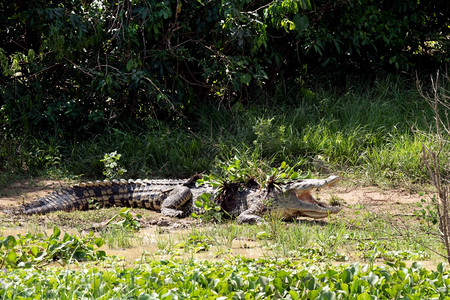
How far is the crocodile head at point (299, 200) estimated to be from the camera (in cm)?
631

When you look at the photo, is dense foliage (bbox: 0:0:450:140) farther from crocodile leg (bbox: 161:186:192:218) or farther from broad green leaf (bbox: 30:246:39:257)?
broad green leaf (bbox: 30:246:39:257)

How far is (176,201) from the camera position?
697 cm

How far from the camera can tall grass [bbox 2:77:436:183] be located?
812 centimetres

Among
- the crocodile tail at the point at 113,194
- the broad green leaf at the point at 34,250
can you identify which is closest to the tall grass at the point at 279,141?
the crocodile tail at the point at 113,194

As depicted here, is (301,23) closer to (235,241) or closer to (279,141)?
(279,141)

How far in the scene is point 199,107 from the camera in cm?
987

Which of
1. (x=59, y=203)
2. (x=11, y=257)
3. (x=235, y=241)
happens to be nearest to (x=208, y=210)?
(x=235, y=241)

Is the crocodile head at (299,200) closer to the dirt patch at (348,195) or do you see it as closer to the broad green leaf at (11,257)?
the dirt patch at (348,195)

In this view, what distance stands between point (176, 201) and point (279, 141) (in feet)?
6.64

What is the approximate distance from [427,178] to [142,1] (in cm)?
465

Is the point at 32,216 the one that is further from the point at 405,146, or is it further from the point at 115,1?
the point at 405,146

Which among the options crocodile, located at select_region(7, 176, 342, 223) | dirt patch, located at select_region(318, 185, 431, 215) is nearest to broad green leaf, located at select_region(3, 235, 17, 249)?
crocodile, located at select_region(7, 176, 342, 223)

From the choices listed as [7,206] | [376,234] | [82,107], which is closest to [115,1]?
[82,107]

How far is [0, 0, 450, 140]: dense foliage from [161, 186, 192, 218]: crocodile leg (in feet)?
6.65
